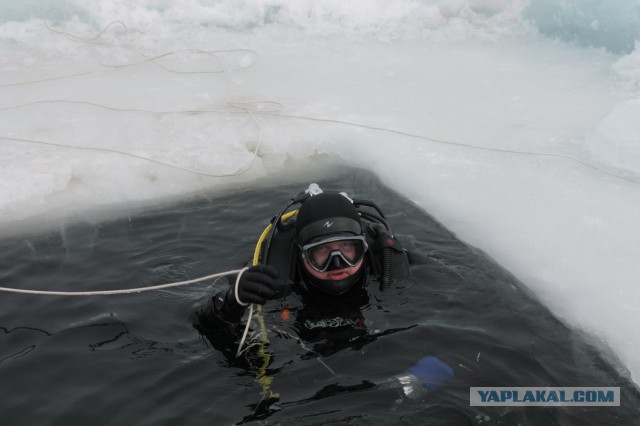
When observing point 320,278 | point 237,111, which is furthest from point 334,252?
point 237,111

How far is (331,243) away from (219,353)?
798mm

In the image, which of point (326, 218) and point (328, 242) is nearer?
point (328, 242)

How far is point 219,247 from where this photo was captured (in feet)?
13.6

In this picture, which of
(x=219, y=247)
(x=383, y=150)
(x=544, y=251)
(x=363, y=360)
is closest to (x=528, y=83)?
(x=383, y=150)

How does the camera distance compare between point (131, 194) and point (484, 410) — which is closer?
point (484, 410)

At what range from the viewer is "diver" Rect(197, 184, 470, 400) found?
10.0 feet

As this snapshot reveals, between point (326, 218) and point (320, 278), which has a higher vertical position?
point (326, 218)

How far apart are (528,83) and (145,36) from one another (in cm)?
437

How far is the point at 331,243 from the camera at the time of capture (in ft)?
10.3

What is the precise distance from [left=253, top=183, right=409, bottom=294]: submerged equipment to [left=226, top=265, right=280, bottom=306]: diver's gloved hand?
0.33m

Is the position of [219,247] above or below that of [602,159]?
below

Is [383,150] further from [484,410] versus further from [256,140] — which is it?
[484,410]

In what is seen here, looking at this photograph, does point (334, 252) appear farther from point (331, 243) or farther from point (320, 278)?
point (320, 278)

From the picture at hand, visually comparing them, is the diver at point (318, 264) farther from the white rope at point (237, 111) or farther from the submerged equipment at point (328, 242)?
the white rope at point (237, 111)
